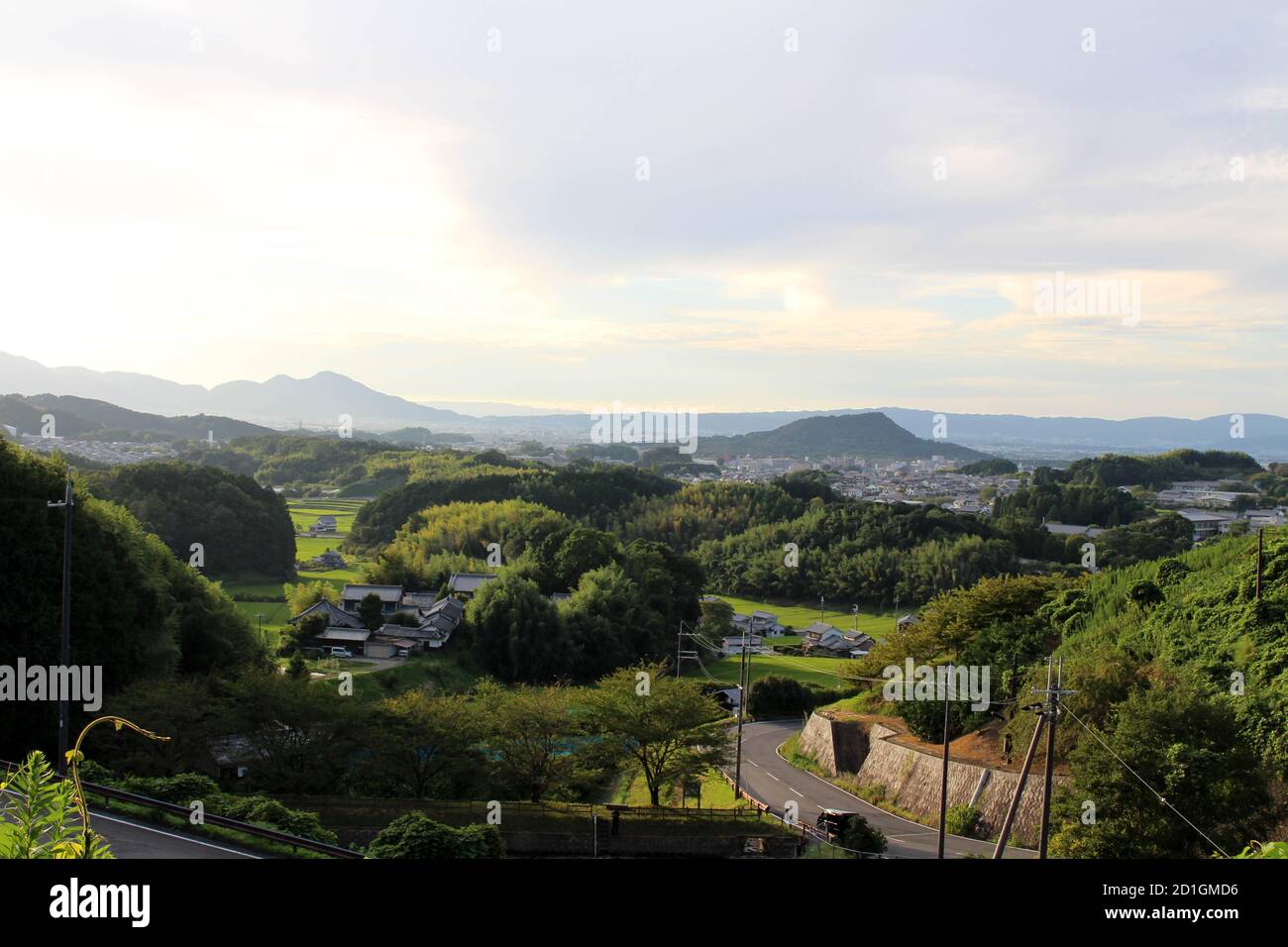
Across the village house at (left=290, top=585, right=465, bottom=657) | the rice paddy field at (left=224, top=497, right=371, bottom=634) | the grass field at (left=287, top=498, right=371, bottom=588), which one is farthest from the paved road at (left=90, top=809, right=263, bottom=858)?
the grass field at (left=287, top=498, right=371, bottom=588)

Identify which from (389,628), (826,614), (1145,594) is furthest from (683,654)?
(1145,594)

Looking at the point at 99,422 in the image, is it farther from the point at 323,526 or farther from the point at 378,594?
the point at 378,594

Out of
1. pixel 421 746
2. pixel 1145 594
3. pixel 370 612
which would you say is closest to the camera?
pixel 421 746

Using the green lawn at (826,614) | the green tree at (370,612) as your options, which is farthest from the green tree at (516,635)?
the green lawn at (826,614)

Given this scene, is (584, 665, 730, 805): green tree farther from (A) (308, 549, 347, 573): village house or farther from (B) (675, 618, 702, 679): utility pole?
(A) (308, 549, 347, 573): village house

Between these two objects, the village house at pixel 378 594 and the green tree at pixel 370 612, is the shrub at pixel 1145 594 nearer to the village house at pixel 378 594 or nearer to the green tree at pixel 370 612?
the green tree at pixel 370 612
